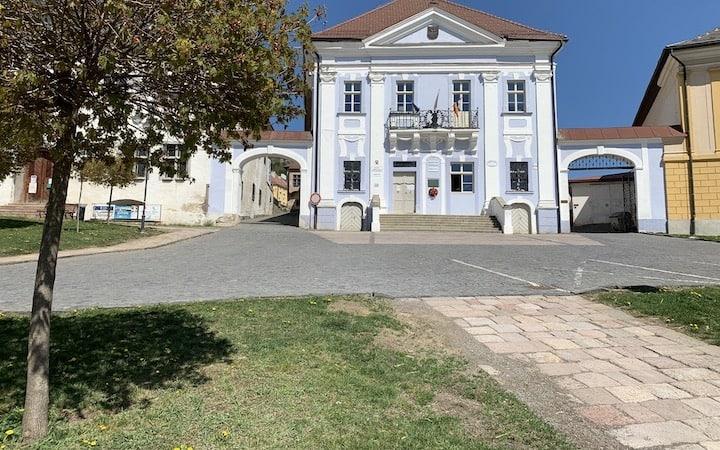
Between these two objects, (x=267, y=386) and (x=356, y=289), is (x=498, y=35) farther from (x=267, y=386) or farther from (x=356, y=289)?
(x=267, y=386)

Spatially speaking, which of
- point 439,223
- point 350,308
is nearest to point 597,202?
point 439,223

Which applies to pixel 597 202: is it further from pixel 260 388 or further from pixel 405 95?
pixel 260 388

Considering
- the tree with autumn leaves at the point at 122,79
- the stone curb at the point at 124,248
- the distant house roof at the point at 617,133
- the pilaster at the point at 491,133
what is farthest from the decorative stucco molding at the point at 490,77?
the tree with autumn leaves at the point at 122,79

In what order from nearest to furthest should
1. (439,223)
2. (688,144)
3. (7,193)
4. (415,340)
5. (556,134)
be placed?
(415,340) → (688,144) → (439,223) → (556,134) → (7,193)

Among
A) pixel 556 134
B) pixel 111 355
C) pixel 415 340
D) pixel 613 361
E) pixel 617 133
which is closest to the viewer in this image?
pixel 111 355

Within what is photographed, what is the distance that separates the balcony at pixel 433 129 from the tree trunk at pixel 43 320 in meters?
22.4

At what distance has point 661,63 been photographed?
23906mm

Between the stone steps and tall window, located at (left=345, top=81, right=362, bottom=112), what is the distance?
20.9ft

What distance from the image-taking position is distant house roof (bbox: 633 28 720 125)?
851 inches

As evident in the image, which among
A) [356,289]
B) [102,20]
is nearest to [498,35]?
[356,289]

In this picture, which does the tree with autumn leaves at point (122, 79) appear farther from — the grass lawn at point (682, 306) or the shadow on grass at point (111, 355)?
the grass lawn at point (682, 306)

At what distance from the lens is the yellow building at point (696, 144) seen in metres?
21.5

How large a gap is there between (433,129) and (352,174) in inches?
191

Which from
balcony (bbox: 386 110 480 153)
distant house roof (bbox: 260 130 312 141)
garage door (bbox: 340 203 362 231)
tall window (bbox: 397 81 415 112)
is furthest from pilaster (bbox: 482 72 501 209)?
distant house roof (bbox: 260 130 312 141)
